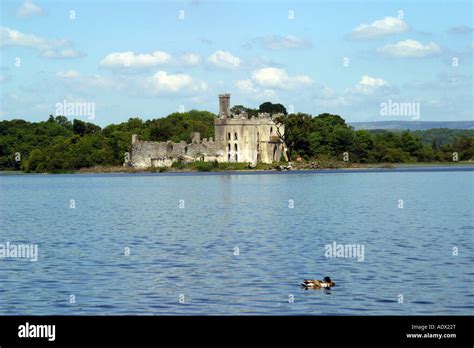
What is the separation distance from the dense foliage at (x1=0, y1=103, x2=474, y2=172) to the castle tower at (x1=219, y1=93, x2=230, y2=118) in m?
6.58

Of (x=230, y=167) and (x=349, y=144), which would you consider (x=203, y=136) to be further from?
(x=349, y=144)

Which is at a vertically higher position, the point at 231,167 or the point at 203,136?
the point at 203,136

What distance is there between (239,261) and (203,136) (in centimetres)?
10231

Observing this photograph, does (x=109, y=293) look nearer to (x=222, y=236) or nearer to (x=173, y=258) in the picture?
(x=173, y=258)

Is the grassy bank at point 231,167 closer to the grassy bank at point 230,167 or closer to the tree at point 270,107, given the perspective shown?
the grassy bank at point 230,167

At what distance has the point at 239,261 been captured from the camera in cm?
2327

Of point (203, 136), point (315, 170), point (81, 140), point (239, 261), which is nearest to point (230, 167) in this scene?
point (315, 170)

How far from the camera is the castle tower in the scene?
4220 inches

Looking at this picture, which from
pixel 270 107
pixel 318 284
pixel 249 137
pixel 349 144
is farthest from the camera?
pixel 270 107

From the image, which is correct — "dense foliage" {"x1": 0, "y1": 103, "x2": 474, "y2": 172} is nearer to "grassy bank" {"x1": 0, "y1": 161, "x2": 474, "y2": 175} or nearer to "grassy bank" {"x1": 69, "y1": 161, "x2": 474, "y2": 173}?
"grassy bank" {"x1": 0, "y1": 161, "x2": 474, "y2": 175}

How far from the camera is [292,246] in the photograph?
26547 millimetres

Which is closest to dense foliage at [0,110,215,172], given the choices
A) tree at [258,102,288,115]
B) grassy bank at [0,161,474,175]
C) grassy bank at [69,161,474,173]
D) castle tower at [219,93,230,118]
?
grassy bank at [0,161,474,175]
